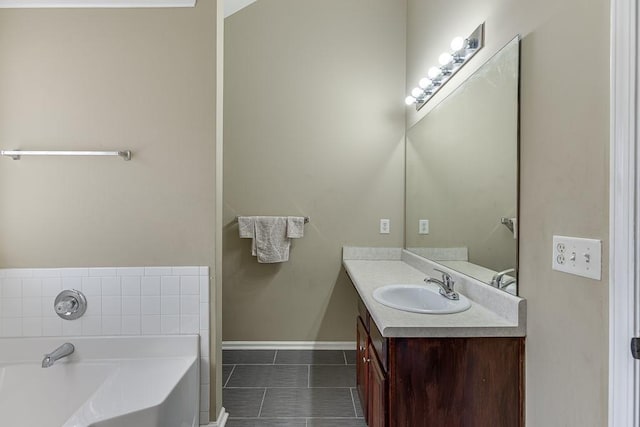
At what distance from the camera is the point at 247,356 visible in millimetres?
2822

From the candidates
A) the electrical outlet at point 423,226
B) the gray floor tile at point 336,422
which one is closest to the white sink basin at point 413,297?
the electrical outlet at point 423,226

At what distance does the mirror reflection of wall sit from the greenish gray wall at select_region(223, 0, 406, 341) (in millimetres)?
507

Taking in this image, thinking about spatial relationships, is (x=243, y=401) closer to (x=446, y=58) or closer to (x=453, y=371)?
(x=453, y=371)

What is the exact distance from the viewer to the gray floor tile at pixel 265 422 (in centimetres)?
200

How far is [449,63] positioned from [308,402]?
218 centimetres

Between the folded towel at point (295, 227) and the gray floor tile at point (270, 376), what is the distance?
1.00 metres

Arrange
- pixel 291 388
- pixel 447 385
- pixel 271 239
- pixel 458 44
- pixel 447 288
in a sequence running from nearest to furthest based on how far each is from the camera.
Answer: pixel 447 385 < pixel 447 288 < pixel 458 44 < pixel 291 388 < pixel 271 239

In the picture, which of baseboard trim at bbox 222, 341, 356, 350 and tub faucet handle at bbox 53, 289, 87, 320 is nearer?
tub faucet handle at bbox 53, 289, 87, 320

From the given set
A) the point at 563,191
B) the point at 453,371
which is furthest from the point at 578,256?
the point at 453,371

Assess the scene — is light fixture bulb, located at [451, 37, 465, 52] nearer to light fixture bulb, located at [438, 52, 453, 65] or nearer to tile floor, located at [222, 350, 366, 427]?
light fixture bulb, located at [438, 52, 453, 65]

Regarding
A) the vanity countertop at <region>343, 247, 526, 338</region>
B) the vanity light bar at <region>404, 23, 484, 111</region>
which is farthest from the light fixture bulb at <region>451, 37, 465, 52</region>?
the vanity countertop at <region>343, 247, 526, 338</region>

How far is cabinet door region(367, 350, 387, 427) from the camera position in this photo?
1.32 metres

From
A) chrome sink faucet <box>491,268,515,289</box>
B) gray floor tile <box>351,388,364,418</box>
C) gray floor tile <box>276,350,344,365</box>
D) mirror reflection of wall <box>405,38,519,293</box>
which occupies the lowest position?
gray floor tile <box>351,388,364,418</box>

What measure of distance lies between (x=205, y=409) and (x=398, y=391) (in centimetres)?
112
